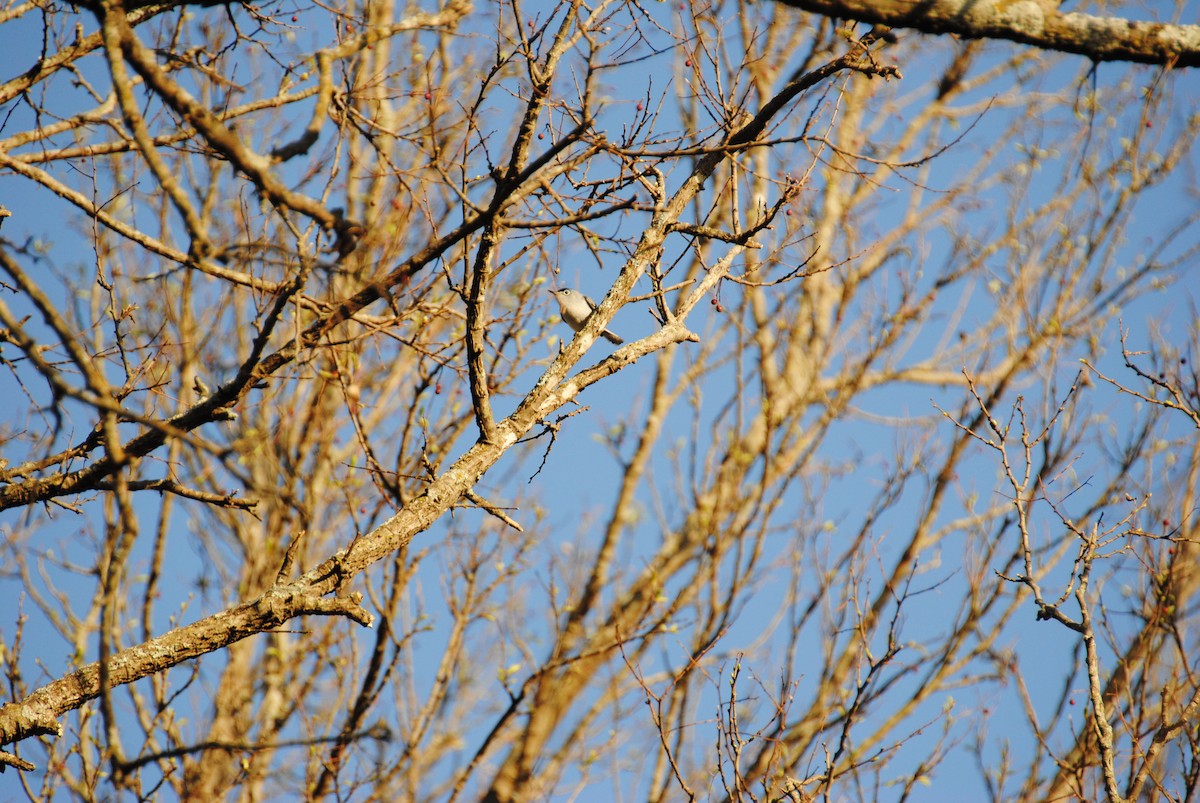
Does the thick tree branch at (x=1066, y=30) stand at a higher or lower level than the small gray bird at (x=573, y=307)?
lower

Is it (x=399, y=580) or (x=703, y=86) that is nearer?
(x=703, y=86)

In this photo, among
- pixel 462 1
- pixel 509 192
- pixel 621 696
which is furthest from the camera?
pixel 621 696

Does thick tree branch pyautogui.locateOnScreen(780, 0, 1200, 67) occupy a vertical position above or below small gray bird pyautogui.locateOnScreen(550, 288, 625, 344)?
below

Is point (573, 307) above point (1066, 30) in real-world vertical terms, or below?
above

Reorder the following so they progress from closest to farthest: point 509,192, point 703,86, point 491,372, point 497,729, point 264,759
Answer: point 509,192, point 703,86, point 491,372, point 497,729, point 264,759

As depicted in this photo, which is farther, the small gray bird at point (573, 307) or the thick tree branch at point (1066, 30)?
the small gray bird at point (573, 307)

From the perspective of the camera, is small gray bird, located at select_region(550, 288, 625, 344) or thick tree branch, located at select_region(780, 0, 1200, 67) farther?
small gray bird, located at select_region(550, 288, 625, 344)

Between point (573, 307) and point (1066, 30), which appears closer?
point (1066, 30)

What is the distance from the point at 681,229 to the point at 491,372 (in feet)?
5.83

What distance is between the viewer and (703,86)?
128 inches

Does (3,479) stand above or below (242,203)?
below

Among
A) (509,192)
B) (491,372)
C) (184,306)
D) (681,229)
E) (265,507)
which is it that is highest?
(184,306)

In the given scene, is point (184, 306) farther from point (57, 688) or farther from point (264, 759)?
point (57, 688)

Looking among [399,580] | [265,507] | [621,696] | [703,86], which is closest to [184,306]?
[265,507]
